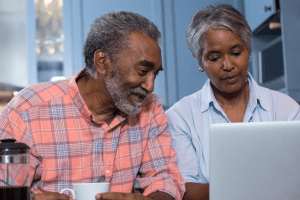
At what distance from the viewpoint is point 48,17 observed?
3035mm

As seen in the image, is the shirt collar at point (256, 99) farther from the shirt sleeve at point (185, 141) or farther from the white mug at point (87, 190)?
the white mug at point (87, 190)

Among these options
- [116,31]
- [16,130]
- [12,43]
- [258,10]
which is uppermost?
[258,10]

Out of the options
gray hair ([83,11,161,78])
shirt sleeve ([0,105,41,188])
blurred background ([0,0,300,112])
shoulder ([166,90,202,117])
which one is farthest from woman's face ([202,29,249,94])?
blurred background ([0,0,300,112])

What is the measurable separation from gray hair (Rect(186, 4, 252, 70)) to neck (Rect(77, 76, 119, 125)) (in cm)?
46

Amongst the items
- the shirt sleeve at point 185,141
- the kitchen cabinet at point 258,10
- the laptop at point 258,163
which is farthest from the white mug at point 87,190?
the kitchen cabinet at point 258,10

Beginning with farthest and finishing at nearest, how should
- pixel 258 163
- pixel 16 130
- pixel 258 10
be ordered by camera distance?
pixel 258 10 → pixel 16 130 → pixel 258 163

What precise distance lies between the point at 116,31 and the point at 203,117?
49 cm

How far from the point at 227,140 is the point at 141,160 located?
1.77 ft

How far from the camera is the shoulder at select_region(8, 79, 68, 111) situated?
3.85 feet

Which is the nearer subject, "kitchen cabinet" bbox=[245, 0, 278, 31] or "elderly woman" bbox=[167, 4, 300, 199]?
"elderly woman" bbox=[167, 4, 300, 199]

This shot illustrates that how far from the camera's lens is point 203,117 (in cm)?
145

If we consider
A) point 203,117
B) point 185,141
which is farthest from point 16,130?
point 203,117

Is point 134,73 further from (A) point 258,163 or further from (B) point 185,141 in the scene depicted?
(A) point 258,163

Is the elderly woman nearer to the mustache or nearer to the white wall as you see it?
the mustache
